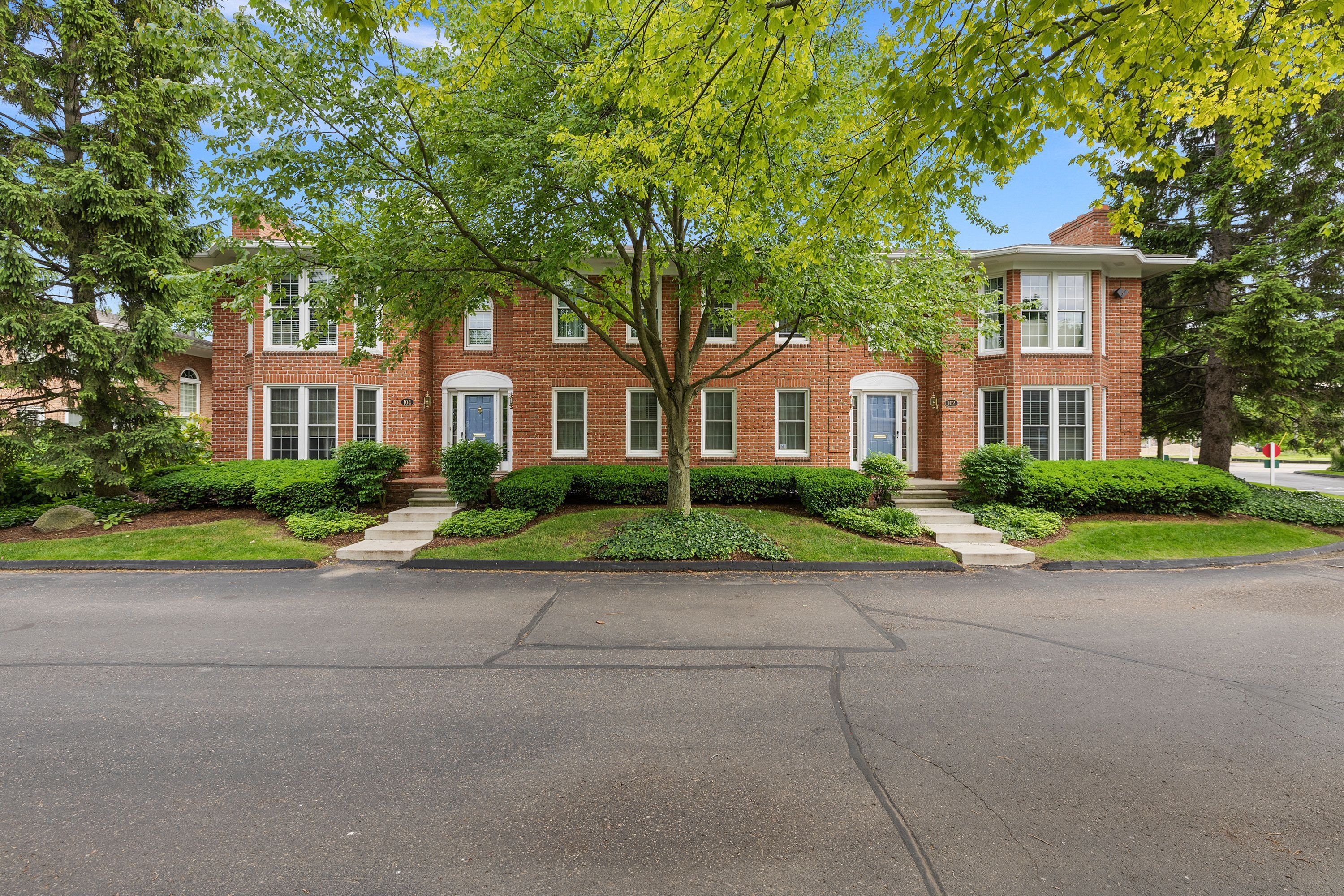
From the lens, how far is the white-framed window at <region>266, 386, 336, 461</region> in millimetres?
14156

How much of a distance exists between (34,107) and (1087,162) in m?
18.5

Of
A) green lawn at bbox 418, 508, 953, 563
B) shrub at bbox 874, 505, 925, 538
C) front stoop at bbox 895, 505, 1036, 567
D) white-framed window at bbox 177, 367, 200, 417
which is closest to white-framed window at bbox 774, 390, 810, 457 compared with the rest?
front stoop at bbox 895, 505, 1036, 567

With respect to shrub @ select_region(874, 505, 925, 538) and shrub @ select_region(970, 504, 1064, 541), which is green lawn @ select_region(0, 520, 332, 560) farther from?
shrub @ select_region(970, 504, 1064, 541)

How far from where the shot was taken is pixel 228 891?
2258 millimetres

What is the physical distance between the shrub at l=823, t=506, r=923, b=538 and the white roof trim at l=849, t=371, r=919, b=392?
Result: 442cm

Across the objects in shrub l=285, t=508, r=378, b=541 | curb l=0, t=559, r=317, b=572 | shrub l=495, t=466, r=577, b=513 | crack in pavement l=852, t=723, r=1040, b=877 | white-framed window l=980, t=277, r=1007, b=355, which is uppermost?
white-framed window l=980, t=277, r=1007, b=355

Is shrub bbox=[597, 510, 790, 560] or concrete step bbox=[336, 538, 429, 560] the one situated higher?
shrub bbox=[597, 510, 790, 560]

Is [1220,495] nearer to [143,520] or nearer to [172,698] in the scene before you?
[172,698]

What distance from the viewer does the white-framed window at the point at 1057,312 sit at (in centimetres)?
1415

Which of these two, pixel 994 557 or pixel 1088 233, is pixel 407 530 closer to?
pixel 994 557

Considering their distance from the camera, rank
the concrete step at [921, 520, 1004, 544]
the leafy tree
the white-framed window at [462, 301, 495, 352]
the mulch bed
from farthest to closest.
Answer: the white-framed window at [462, 301, 495, 352] → the concrete step at [921, 520, 1004, 544] → the mulch bed → the leafy tree

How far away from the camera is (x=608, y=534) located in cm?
1015

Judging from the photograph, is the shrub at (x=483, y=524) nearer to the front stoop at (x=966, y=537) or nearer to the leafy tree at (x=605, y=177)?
the leafy tree at (x=605, y=177)

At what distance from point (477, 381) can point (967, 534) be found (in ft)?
40.3
